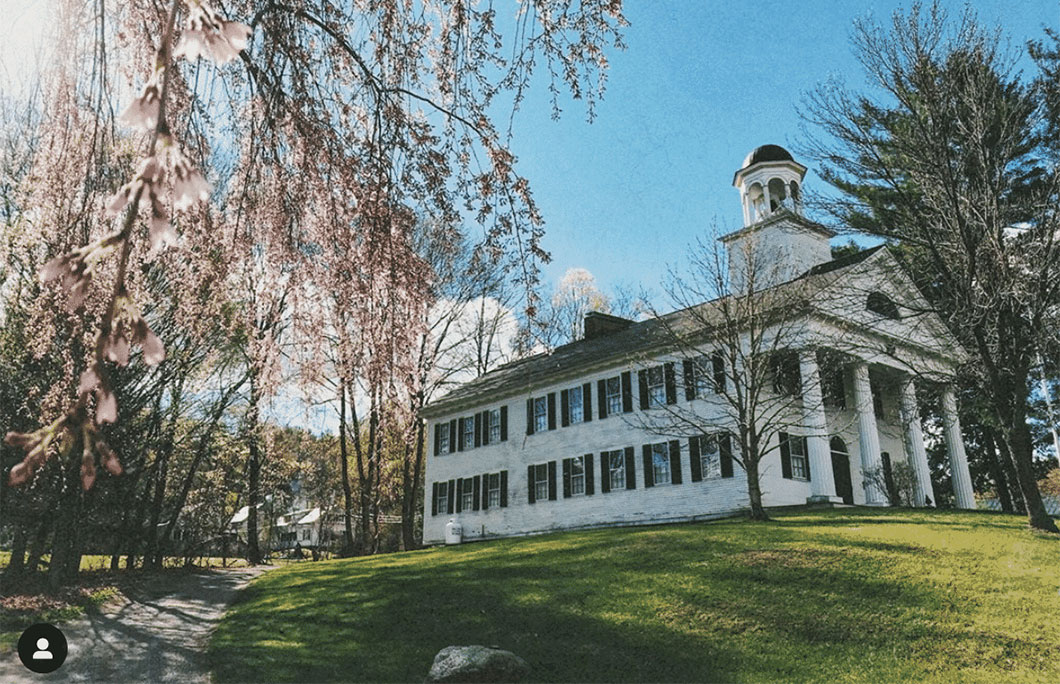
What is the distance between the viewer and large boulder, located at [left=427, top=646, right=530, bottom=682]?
25.8 ft

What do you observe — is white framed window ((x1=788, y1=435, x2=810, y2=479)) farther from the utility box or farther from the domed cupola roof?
the utility box


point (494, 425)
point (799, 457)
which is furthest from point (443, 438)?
point (799, 457)

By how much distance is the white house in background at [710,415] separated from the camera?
1958cm

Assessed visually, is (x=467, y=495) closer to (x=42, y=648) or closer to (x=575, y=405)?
(x=575, y=405)

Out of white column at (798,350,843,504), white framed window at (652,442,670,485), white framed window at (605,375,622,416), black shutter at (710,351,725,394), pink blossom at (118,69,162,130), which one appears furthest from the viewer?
white framed window at (605,375,622,416)

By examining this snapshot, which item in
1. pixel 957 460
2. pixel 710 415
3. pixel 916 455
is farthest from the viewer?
pixel 957 460

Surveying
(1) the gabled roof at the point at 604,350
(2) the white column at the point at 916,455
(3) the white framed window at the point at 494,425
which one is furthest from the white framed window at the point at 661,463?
(3) the white framed window at the point at 494,425

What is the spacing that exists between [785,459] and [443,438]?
15292 millimetres

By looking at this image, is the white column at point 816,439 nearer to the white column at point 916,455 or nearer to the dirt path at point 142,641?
the white column at point 916,455

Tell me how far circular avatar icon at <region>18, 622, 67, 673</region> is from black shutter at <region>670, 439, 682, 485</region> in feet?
62.7

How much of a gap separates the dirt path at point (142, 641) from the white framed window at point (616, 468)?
11.6 metres

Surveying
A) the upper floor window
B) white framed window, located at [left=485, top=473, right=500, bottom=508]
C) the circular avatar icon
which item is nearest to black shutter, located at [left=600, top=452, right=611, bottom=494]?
white framed window, located at [left=485, top=473, right=500, bottom=508]

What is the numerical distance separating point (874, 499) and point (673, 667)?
14.9m

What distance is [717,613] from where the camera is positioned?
970cm
